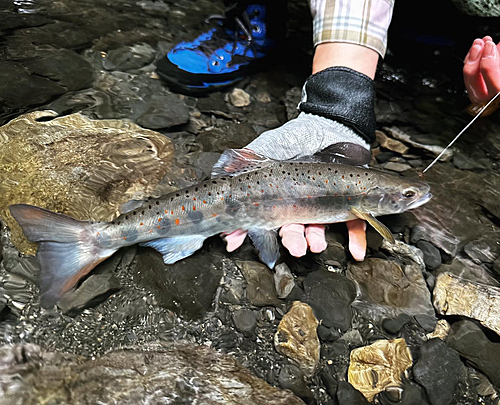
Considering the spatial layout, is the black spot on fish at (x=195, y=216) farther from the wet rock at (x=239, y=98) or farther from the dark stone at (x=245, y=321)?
the wet rock at (x=239, y=98)

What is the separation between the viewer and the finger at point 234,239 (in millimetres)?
2691

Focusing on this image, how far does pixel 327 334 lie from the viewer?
2.44 metres

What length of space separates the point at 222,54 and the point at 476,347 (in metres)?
3.66

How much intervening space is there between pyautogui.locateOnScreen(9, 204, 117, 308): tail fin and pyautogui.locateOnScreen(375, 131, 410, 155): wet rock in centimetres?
278

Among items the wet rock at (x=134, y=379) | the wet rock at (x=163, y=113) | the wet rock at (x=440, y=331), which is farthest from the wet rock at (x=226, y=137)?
the wet rock at (x=440, y=331)

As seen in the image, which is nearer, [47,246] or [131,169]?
[47,246]

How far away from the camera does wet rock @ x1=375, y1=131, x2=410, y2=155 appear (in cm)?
380

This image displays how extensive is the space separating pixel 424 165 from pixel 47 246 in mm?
3171

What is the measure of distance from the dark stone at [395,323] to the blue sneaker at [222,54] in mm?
2782

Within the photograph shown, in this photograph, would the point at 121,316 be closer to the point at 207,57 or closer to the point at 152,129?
the point at 152,129

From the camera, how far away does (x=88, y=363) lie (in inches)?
83.2

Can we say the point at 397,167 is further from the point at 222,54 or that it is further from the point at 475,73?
the point at 222,54

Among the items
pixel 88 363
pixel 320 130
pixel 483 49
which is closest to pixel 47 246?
pixel 88 363

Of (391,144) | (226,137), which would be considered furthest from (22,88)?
(391,144)
